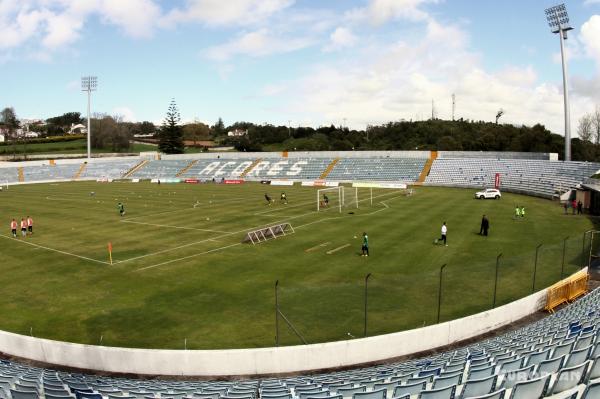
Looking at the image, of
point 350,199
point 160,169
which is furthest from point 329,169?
point 160,169

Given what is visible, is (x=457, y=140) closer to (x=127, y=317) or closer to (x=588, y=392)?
(x=127, y=317)

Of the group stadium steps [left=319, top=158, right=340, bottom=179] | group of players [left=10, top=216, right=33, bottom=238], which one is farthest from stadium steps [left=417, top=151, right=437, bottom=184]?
group of players [left=10, top=216, right=33, bottom=238]

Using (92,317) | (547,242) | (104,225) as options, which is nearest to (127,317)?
(92,317)

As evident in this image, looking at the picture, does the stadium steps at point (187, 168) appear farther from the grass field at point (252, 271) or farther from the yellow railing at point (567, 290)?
the yellow railing at point (567, 290)

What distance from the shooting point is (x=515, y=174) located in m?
73.8

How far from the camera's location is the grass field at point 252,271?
19.2 metres

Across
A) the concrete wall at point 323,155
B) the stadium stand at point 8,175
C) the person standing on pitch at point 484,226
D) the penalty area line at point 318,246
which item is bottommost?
the penalty area line at point 318,246

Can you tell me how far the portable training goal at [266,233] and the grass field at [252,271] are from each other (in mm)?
1080

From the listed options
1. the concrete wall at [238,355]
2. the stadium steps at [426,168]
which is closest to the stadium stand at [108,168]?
the stadium steps at [426,168]

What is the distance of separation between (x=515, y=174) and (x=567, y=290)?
193 ft

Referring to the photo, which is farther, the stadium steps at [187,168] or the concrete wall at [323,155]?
the stadium steps at [187,168]

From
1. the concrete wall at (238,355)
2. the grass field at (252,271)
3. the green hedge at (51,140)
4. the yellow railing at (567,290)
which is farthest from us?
the green hedge at (51,140)

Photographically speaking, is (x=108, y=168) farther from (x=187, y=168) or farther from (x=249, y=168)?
(x=249, y=168)

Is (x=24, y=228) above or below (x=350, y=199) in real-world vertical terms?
below
